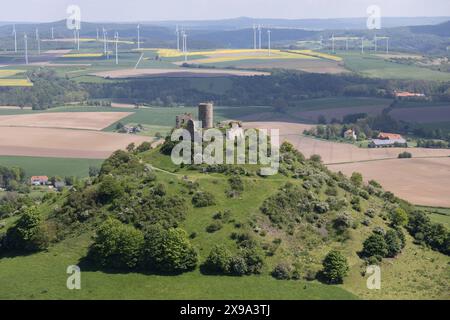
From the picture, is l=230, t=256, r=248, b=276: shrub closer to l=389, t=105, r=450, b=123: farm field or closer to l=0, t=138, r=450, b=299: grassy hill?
l=0, t=138, r=450, b=299: grassy hill

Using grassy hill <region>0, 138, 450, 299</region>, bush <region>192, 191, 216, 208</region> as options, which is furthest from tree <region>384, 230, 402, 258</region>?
bush <region>192, 191, 216, 208</region>

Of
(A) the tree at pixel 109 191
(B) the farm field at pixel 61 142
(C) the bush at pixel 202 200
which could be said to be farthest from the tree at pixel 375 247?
(B) the farm field at pixel 61 142

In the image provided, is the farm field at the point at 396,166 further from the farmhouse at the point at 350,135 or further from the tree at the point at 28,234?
the tree at the point at 28,234

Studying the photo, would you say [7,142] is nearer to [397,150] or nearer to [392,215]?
[397,150]

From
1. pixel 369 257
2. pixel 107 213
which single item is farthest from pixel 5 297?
pixel 369 257

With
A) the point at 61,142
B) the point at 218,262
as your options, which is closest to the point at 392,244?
the point at 218,262

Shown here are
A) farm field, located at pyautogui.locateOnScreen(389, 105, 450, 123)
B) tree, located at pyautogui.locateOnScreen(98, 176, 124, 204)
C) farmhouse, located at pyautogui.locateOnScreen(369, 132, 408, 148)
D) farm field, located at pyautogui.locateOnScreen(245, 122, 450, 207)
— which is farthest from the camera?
farm field, located at pyautogui.locateOnScreen(389, 105, 450, 123)
